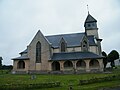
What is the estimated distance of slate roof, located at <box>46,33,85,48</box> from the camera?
61250 millimetres

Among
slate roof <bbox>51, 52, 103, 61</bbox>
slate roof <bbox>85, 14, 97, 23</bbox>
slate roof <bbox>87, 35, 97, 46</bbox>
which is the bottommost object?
slate roof <bbox>51, 52, 103, 61</bbox>

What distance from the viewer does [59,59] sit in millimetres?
57031

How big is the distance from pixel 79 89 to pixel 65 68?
103 feet

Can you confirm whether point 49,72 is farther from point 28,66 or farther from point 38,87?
point 38,87

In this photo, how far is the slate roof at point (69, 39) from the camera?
201 ft

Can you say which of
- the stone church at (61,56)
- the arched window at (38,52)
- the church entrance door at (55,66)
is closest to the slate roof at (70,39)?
the stone church at (61,56)

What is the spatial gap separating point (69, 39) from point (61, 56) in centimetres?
715

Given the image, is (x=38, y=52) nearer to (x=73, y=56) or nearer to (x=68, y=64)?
(x=68, y=64)

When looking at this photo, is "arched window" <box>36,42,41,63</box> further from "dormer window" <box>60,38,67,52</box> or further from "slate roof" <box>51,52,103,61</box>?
"dormer window" <box>60,38,67,52</box>

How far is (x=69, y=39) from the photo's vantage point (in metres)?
63.4

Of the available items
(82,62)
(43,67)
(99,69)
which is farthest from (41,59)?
(99,69)

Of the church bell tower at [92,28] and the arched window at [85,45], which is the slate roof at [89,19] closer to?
the church bell tower at [92,28]

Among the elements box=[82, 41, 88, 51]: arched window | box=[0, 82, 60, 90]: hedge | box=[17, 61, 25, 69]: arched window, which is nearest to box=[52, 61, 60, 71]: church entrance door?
box=[82, 41, 88, 51]: arched window

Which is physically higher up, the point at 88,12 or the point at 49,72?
the point at 88,12
